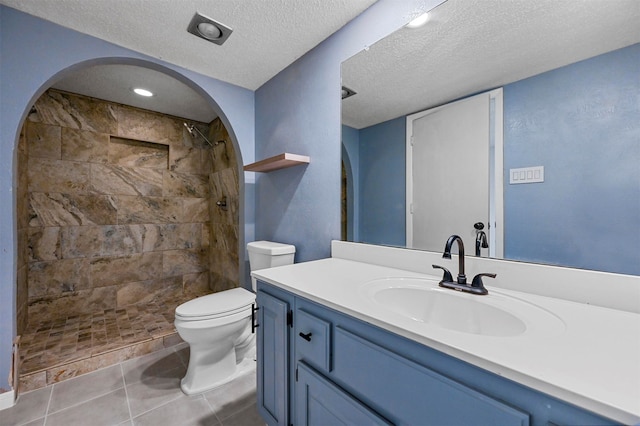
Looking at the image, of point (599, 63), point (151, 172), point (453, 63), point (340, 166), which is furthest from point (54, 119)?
point (599, 63)

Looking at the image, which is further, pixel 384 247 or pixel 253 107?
pixel 253 107

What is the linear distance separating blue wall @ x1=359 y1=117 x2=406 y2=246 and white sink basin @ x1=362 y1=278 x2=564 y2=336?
1.10ft

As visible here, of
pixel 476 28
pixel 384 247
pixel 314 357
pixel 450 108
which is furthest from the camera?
pixel 384 247

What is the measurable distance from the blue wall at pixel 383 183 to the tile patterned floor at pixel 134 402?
4.08 feet

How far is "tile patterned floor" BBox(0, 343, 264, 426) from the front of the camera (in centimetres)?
137

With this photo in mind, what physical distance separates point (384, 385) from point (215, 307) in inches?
49.7

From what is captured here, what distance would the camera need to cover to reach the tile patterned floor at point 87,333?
1.81m

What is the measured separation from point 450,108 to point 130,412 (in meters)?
2.33

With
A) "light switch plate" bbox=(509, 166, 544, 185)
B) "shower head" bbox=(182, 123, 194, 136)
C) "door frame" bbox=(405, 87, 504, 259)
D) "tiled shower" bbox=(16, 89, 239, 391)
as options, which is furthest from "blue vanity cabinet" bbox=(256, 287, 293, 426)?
"shower head" bbox=(182, 123, 194, 136)

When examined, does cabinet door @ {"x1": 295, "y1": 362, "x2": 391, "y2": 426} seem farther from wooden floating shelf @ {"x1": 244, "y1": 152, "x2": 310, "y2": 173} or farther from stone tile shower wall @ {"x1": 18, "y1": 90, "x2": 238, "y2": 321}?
stone tile shower wall @ {"x1": 18, "y1": 90, "x2": 238, "y2": 321}

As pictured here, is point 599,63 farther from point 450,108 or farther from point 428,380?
point 428,380

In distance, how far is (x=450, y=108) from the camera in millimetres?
1172

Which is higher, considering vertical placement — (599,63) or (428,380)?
(599,63)

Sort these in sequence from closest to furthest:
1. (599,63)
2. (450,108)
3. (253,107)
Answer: (599,63)
(450,108)
(253,107)
